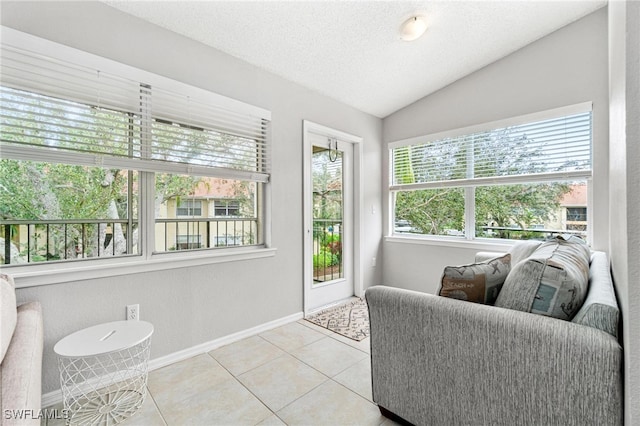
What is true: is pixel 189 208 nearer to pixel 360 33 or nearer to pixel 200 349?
pixel 200 349

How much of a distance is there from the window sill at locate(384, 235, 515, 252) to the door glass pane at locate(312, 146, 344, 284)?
85cm

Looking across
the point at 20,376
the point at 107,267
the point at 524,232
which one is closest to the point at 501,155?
the point at 524,232

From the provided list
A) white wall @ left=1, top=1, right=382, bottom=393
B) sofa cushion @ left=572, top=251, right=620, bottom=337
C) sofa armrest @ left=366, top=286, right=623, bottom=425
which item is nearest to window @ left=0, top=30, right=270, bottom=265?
white wall @ left=1, top=1, right=382, bottom=393

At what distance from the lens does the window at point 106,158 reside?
64.6 inches

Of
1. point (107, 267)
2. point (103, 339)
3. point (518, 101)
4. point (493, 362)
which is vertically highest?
point (518, 101)

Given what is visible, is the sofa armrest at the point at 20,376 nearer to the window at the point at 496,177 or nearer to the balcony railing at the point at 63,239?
the balcony railing at the point at 63,239

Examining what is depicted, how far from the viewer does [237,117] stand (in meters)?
2.52

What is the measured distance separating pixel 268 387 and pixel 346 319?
1.29 metres

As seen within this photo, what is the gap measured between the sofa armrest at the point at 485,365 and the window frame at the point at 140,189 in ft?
4.85

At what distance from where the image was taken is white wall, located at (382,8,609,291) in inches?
96.7

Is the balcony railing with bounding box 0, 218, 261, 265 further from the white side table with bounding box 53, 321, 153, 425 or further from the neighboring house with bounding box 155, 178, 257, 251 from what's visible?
the white side table with bounding box 53, 321, 153, 425

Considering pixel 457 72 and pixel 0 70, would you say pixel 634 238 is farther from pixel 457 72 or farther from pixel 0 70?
pixel 457 72

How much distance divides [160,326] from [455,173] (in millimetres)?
3296

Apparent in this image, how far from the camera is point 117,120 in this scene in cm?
192
